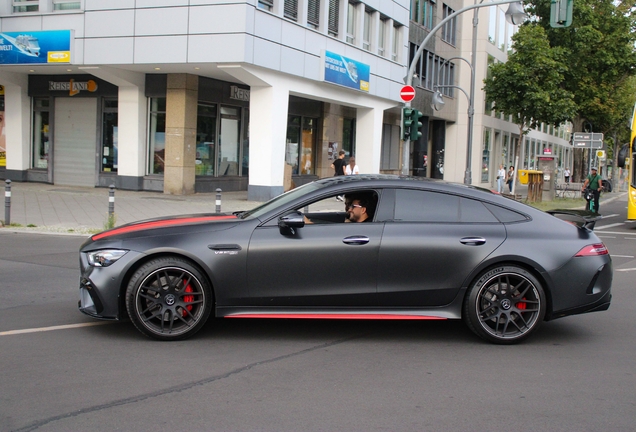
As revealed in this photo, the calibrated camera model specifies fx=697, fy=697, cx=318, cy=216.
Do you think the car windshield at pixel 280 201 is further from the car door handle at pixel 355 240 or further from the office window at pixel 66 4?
the office window at pixel 66 4

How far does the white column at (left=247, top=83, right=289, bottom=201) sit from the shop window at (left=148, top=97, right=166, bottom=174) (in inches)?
142

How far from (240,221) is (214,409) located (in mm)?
2030

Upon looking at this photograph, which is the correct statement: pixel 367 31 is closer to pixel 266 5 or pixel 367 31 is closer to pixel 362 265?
pixel 266 5

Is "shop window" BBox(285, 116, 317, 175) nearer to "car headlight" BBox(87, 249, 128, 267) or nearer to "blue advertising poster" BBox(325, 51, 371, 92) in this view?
"blue advertising poster" BBox(325, 51, 371, 92)

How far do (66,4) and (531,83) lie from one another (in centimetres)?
1913

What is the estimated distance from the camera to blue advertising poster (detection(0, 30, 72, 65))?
23.3 meters

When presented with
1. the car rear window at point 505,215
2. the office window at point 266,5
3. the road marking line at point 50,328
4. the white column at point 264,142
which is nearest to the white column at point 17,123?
the white column at point 264,142

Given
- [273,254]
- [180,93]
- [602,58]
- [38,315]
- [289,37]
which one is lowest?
[38,315]

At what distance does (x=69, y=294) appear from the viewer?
26.1ft

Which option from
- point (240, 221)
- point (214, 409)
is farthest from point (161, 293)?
point (214, 409)

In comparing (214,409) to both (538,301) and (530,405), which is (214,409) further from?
(538,301)

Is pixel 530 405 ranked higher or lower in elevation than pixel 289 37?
lower

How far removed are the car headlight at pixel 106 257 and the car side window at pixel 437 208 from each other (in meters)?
2.41

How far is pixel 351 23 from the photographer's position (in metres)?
29.1
